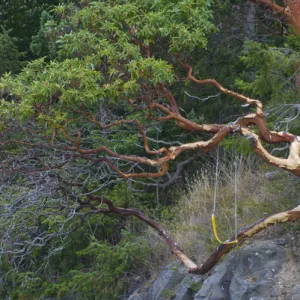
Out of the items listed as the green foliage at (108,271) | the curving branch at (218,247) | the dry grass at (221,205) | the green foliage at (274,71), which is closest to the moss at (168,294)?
the curving branch at (218,247)

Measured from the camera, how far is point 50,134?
10695 mm

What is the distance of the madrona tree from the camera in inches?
370

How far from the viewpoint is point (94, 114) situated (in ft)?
34.9

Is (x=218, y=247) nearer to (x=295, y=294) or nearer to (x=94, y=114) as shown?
(x=295, y=294)

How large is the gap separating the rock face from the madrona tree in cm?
20

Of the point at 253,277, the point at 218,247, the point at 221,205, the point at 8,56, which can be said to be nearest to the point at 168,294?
the point at 218,247

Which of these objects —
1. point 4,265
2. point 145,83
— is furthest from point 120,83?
point 4,265

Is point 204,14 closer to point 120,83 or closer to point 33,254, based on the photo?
point 120,83

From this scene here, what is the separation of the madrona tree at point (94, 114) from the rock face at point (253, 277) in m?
0.20

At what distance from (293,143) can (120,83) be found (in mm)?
2310

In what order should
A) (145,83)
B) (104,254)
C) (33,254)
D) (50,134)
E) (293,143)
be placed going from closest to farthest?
(293,143) → (145,83) → (50,134) → (104,254) → (33,254)

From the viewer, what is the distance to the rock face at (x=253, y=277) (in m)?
8.61

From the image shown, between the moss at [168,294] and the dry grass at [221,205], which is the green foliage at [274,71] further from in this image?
the moss at [168,294]

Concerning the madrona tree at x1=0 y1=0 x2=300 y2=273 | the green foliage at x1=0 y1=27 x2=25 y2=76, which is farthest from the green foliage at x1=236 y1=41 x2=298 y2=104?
the green foliage at x1=0 y1=27 x2=25 y2=76
